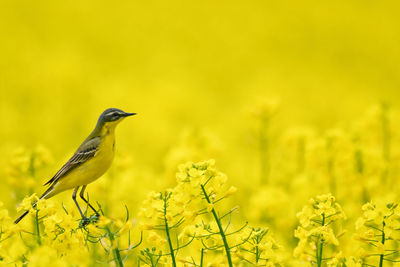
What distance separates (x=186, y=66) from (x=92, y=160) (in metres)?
14.1

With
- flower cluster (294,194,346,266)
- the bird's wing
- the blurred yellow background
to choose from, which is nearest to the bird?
the bird's wing

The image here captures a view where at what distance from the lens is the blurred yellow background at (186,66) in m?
10.2

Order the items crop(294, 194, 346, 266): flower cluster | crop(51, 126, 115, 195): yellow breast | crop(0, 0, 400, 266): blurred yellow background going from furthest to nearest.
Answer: crop(0, 0, 400, 266): blurred yellow background → crop(51, 126, 115, 195): yellow breast → crop(294, 194, 346, 266): flower cluster

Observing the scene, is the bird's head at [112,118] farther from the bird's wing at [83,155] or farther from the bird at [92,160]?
the bird's wing at [83,155]

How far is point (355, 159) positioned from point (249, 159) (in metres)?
3.27

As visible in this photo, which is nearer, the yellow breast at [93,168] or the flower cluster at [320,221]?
the flower cluster at [320,221]

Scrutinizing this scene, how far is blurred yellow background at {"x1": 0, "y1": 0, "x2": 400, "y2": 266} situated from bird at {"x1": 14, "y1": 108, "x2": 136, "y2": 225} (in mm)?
3230

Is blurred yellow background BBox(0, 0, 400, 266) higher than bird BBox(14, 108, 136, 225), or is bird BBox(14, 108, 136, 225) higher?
blurred yellow background BBox(0, 0, 400, 266)

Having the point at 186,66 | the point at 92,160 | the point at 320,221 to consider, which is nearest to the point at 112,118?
the point at 92,160

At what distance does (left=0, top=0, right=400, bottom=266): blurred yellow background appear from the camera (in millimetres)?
10242

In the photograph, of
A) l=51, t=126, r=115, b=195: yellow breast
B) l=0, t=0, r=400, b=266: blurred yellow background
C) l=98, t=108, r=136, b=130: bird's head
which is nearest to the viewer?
l=51, t=126, r=115, b=195: yellow breast

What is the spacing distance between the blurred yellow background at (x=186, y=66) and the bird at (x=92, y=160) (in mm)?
3230

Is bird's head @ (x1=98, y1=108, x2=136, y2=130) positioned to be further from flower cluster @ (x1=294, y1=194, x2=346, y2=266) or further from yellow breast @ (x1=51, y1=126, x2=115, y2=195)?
flower cluster @ (x1=294, y1=194, x2=346, y2=266)

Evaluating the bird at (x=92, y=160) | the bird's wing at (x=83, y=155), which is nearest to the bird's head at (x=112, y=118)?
the bird at (x=92, y=160)
